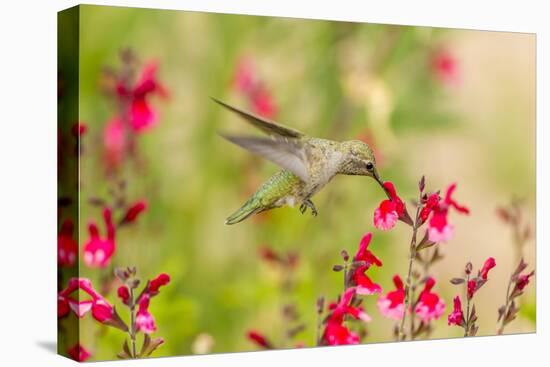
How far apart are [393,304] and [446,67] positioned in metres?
1.40

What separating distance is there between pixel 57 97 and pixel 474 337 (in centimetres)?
281

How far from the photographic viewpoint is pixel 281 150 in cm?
566

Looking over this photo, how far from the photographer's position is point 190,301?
594 centimetres

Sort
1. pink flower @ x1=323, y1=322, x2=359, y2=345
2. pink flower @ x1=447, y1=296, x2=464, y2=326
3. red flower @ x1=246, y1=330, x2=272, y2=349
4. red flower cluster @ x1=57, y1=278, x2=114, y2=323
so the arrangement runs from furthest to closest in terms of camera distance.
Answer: pink flower @ x1=447, y1=296, x2=464, y2=326 → pink flower @ x1=323, y1=322, x2=359, y2=345 → red flower @ x1=246, y1=330, x2=272, y2=349 → red flower cluster @ x1=57, y1=278, x2=114, y2=323

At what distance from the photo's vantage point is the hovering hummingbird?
5750 mm

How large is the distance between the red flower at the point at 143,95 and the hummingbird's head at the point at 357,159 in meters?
1.06

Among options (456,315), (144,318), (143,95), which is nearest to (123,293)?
(144,318)

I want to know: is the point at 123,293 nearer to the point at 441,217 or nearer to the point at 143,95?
the point at 143,95

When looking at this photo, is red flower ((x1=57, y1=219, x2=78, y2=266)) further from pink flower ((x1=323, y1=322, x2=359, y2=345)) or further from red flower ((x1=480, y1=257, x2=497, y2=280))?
red flower ((x1=480, y1=257, x2=497, y2=280))

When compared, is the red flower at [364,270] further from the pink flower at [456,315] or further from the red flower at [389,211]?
the pink flower at [456,315]

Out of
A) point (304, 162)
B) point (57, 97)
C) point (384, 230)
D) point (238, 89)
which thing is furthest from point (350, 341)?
point (57, 97)

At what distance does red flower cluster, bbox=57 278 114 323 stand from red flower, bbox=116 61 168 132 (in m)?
0.82

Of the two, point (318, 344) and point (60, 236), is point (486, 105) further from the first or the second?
point (60, 236)

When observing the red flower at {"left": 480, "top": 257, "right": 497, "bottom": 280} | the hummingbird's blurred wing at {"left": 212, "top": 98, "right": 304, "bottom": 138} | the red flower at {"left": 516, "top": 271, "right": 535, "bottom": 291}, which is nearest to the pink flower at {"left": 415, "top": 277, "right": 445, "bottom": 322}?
the red flower at {"left": 480, "top": 257, "right": 497, "bottom": 280}
